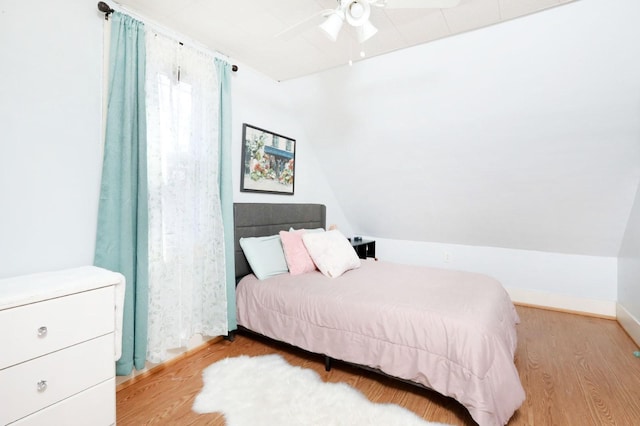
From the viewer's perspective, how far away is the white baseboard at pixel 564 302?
339 centimetres

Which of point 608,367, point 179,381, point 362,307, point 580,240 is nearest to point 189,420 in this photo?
point 179,381

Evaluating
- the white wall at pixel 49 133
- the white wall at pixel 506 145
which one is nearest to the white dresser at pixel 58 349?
the white wall at pixel 49 133

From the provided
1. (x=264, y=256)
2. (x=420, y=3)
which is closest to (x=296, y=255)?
(x=264, y=256)

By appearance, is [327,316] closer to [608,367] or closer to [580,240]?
[608,367]

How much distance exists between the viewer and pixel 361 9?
153cm

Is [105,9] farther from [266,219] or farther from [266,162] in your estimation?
[266,219]

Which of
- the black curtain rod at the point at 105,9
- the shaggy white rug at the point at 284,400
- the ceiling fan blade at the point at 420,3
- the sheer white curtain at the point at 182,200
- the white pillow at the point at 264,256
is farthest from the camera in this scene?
the white pillow at the point at 264,256

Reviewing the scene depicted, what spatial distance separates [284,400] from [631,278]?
3.51 m

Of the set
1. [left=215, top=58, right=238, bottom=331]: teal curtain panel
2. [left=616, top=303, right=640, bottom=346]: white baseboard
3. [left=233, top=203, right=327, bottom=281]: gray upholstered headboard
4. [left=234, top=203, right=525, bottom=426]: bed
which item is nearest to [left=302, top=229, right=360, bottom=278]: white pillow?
[left=234, top=203, right=525, bottom=426]: bed

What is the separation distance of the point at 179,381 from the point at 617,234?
4445 mm

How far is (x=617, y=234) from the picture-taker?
3211 mm

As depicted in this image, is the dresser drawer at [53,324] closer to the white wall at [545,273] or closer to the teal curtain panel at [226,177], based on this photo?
the teal curtain panel at [226,177]

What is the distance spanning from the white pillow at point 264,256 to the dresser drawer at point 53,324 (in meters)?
1.22

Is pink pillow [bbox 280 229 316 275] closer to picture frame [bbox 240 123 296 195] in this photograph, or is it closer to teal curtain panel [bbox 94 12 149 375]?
picture frame [bbox 240 123 296 195]
